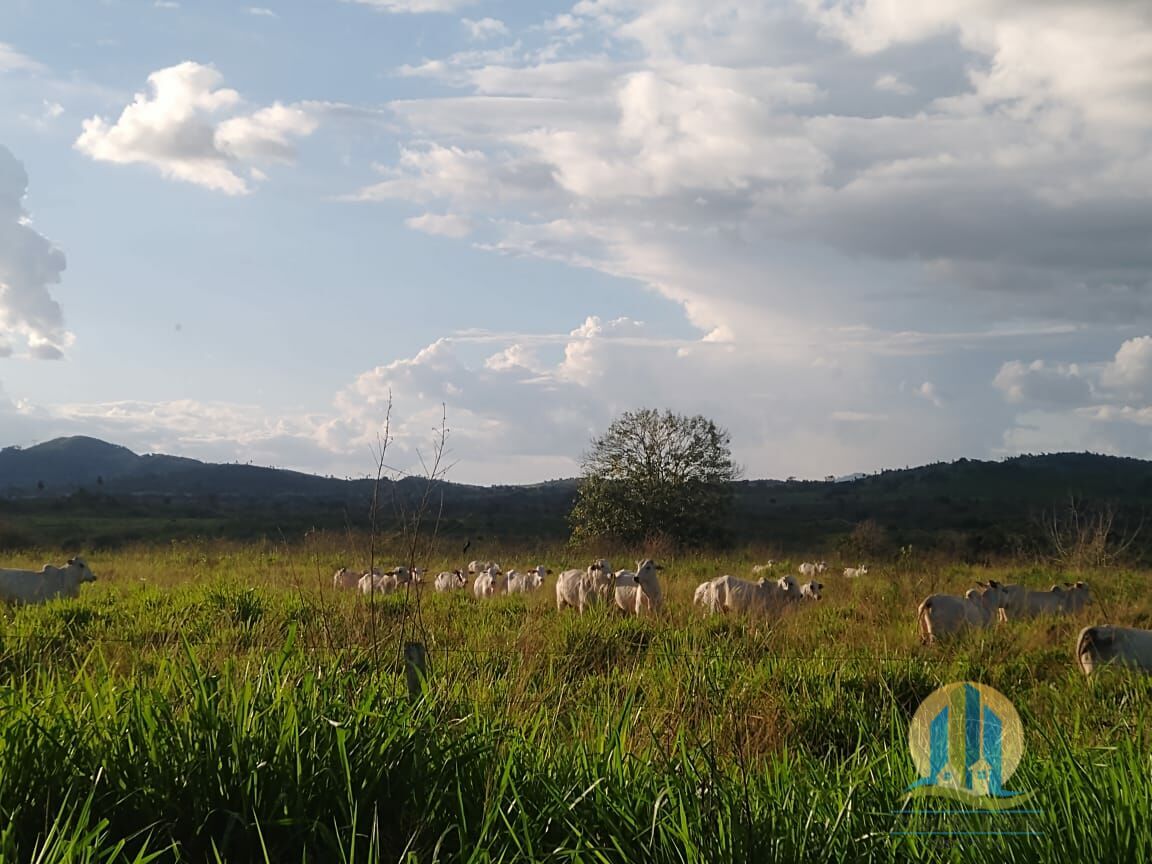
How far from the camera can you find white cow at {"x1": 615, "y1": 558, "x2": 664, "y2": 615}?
13.5 meters

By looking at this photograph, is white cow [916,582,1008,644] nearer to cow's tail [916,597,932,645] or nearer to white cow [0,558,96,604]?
cow's tail [916,597,932,645]

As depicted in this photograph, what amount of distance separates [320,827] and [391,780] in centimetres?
49

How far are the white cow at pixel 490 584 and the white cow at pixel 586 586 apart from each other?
212 cm

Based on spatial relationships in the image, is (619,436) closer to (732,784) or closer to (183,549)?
(183,549)

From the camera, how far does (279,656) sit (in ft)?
14.4

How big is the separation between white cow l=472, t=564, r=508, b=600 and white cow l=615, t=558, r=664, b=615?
3.35 m

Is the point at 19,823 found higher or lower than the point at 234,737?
lower

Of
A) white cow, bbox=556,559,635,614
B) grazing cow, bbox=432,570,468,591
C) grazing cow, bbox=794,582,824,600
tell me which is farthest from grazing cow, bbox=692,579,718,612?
grazing cow, bbox=432,570,468,591

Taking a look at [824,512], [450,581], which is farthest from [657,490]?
[824,512]

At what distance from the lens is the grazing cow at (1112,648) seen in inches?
343

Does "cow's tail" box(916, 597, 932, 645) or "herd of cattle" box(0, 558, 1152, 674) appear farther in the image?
"herd of cattle" box(0, 558, 1152, 674)

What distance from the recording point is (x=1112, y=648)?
345 inches

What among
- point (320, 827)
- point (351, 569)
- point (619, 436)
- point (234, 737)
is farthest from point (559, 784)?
point (619, 436)

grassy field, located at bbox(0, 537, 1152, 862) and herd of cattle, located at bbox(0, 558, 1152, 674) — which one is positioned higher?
grassy field, located at bbox(0, 537, 1152, 862)
